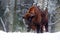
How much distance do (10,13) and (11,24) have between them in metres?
0.11

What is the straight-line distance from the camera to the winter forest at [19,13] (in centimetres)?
143

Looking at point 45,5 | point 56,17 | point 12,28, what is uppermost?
point 45,5

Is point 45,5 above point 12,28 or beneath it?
above

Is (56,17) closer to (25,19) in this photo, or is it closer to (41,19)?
(41,19)

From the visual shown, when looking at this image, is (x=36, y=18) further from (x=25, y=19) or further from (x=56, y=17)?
(x=56, y=17)

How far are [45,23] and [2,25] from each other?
1.43ft

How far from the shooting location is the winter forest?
143 cm

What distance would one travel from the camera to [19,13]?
4.75 ft

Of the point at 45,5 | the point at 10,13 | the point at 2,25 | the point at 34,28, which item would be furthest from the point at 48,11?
the point at 2,25

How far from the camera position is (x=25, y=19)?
141cm

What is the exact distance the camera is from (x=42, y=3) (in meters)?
1.42

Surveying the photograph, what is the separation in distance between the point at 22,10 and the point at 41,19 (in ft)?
0.68

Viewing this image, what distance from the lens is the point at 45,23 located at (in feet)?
4.72

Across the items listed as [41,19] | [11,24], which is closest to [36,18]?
[41,19]
